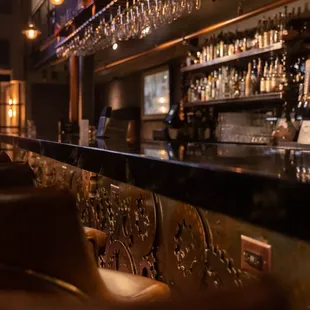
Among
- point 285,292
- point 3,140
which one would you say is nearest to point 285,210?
point 285,292

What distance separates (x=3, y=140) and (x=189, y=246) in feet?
11.4

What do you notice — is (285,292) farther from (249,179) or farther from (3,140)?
(3,140)

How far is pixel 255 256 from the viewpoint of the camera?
113 centimetres

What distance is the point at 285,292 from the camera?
0.42 m

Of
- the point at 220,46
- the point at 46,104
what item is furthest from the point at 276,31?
the point at 46,104

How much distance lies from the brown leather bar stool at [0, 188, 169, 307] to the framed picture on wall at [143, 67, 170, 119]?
24.4 feet

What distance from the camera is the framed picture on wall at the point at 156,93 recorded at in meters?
8.27

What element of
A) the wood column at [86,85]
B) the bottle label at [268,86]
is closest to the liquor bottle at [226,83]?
the bottle label at [268,86]

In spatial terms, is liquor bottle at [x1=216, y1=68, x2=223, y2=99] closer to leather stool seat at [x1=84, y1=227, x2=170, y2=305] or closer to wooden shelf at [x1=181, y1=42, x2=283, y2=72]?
wooden shelf at [x1=181, y1=42, x2=283, y2=72]

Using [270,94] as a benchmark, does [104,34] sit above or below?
above

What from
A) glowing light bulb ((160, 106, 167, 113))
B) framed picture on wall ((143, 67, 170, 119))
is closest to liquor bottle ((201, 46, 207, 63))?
framed picture on wall ((143, 67, 170, 119))

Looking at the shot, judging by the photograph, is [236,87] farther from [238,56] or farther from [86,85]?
[86,85]

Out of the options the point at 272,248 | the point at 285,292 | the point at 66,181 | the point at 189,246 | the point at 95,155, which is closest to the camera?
the point at 285,292

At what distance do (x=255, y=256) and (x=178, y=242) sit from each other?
47 centimetres
